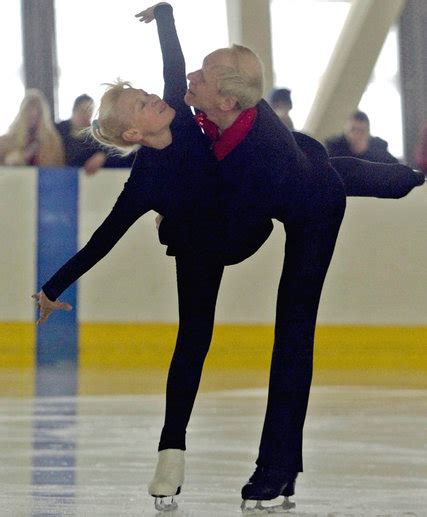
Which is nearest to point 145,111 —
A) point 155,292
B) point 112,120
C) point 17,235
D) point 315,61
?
point 112,120

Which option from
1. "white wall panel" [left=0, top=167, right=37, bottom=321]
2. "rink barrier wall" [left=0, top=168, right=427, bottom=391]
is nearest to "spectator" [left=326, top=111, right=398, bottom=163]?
"rink barrier wall" [left=0, top=168, right=427, bottom=391]

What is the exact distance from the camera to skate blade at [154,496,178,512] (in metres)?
3.50

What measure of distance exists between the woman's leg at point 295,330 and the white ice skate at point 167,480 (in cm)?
21

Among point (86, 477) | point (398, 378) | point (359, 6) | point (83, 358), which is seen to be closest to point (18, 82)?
point (359, 6)

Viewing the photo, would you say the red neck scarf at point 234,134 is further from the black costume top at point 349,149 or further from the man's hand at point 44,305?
the black costume top at point 349,149

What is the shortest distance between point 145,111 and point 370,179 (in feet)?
2.13

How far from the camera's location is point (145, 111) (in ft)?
11.8

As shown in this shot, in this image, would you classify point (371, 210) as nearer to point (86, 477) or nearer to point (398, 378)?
point (398, 378)

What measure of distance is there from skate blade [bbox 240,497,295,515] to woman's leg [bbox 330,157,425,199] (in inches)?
31.9

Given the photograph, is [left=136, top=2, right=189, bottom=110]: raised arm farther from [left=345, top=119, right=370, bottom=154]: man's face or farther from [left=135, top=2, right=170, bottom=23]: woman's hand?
[left=345, top=119, right=370, bottom=154]: man's face

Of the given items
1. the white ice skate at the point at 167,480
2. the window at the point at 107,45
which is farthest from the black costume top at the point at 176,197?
the window at the point at 107,45

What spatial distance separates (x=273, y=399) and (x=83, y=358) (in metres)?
4.73

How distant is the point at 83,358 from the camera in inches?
328

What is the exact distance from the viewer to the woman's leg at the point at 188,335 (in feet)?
11.9
